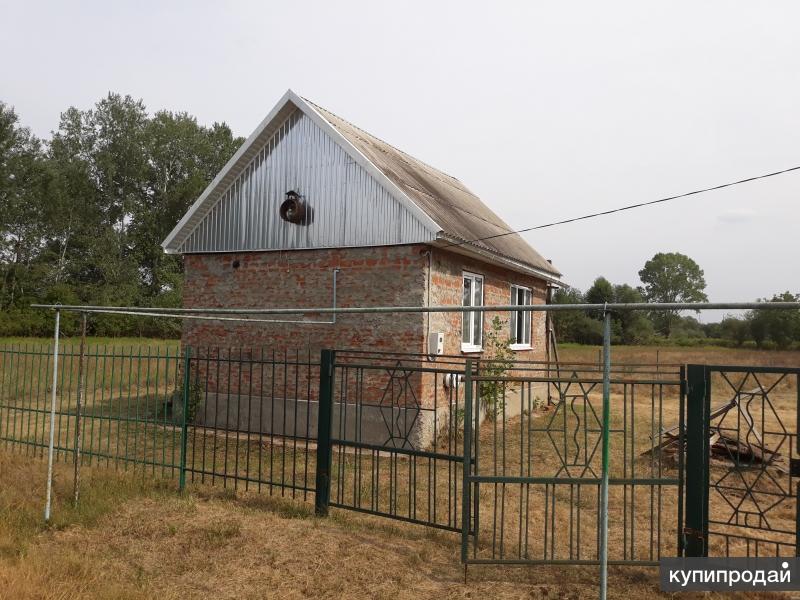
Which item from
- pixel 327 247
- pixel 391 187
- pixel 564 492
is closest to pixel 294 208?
pixel 327 247

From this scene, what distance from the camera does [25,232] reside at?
35.1m

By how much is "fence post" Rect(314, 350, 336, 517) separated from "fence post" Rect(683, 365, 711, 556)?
3486 mm

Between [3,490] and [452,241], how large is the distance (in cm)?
731

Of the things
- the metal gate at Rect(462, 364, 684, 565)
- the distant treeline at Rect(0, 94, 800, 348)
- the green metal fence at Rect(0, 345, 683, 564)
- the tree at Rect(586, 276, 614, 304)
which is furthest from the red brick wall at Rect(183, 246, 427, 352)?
the tree at Rect(586, 276, 614, 304)

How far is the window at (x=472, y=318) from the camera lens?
487 inches

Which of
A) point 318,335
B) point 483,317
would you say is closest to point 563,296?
point 483,317

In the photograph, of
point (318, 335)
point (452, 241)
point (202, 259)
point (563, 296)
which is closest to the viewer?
point (452, 241)

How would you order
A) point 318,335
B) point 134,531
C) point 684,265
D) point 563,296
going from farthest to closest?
point 684,265 → point 563,296 → point 318,335 → point 134,531

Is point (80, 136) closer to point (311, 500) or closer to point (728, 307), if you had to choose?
point (311, 500)

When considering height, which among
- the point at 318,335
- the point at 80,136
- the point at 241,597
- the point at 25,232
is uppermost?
the point at 80,136

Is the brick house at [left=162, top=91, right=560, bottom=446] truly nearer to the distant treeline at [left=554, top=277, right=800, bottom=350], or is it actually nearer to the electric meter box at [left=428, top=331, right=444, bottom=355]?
the electric meter box at [left=428, top=331, right=444, bottom=355]

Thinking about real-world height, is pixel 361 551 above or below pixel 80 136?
below

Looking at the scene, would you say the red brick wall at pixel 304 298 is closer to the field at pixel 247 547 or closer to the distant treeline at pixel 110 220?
the field at pixel 247 547

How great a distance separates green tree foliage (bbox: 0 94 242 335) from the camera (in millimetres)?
33844
